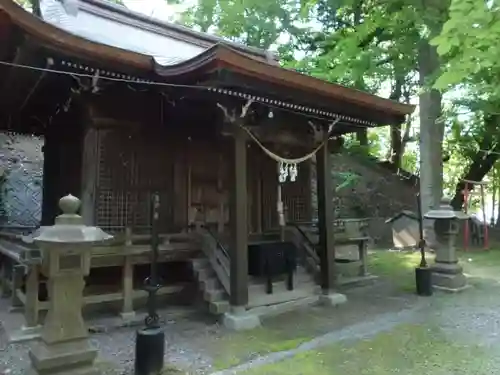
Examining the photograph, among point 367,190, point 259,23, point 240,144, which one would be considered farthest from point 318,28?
point 240,144

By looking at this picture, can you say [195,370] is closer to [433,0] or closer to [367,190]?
[433,0]

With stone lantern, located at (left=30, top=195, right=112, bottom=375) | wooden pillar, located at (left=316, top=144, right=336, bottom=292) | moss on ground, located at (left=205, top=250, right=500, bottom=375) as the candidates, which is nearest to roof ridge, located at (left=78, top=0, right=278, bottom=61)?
wooden pillar, located at (left=316, top=144, right=336, bottom=292)

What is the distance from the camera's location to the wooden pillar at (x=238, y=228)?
503 centimetres

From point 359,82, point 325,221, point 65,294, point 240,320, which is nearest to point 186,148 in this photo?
point 325,221

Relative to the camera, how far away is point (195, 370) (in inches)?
140

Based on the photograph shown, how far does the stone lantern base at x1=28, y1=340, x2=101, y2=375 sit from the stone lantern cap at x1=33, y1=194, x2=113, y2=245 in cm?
81

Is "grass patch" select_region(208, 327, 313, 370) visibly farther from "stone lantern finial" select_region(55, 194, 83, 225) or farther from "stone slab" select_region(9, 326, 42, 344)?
"stone slab" select_region(9, 326, 42, 344)

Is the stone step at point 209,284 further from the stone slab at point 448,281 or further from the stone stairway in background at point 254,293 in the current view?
the stone slab at point 448,281

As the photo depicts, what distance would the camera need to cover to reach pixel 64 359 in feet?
10.5

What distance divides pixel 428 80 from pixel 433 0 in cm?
171

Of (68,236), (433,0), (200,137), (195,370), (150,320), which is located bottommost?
(195,370)

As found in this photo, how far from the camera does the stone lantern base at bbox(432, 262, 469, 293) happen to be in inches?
269

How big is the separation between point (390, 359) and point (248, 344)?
4.47ft

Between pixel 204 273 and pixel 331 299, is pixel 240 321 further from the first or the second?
pixel 331 299
